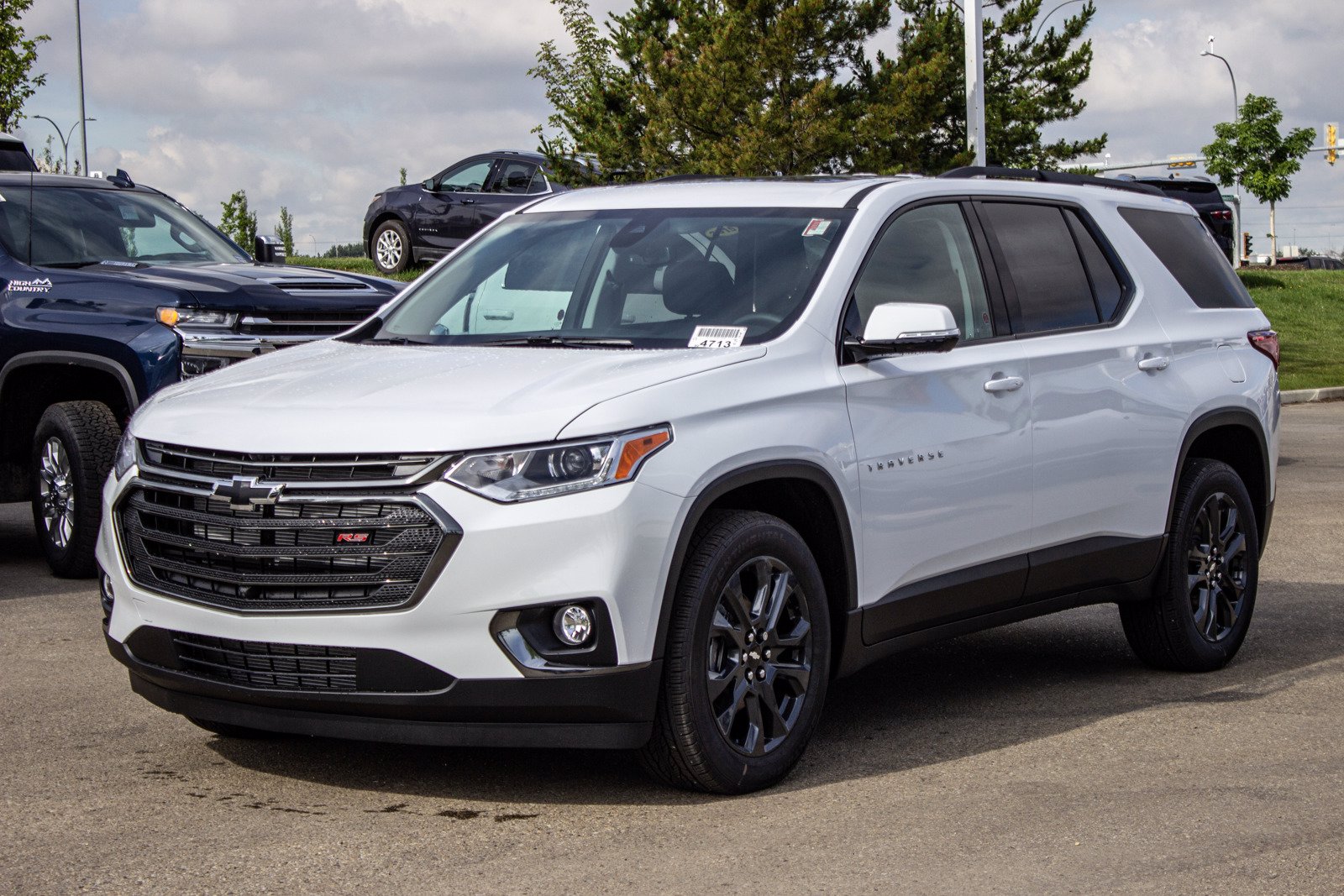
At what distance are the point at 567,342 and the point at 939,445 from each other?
49.0 inches

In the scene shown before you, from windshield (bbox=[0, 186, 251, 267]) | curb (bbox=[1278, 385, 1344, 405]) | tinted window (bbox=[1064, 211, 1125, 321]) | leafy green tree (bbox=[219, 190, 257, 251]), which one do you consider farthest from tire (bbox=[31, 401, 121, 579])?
leafy green tree (bbox=[219, 190, 257, 251])

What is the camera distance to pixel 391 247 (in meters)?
25.2

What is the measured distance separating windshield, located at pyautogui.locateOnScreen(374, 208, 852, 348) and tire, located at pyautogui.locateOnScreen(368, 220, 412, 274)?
18.6m

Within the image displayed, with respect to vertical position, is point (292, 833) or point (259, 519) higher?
point (259, 519)

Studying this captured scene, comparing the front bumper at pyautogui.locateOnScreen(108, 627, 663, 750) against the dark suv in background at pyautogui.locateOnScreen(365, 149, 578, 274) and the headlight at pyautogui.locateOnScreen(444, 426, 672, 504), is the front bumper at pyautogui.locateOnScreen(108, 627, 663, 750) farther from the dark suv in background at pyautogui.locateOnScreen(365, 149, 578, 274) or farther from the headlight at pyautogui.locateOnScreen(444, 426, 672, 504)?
the dark suv in background at pyautogui.locateOnScreen(365, 149, 578, 274)

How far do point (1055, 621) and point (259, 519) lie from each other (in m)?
4.69

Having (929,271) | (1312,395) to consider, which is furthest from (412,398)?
(1312,395)

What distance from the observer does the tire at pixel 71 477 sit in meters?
8.95

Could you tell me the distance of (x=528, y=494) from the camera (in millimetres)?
4637

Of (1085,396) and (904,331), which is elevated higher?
(904,331)

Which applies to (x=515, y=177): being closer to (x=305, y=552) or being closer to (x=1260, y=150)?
(x=305, y=552)

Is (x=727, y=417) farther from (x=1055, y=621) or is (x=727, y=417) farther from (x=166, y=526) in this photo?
(x=1055, y=621)

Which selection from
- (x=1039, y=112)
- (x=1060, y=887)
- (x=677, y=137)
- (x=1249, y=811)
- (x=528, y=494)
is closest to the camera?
(x=1060, y=887)

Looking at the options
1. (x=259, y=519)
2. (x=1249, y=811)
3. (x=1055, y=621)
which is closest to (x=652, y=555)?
(x=259, y=519)
